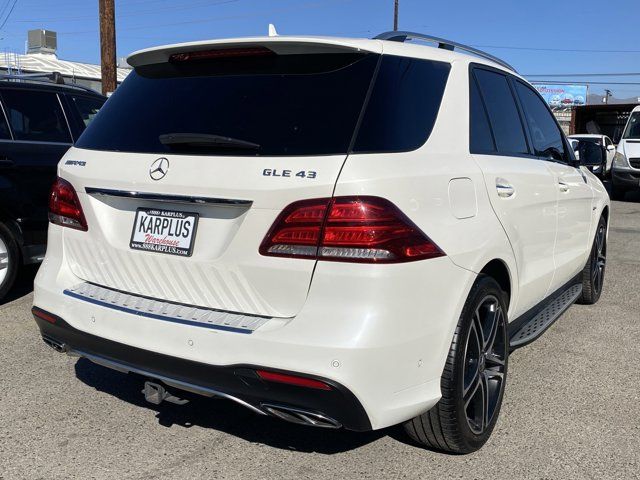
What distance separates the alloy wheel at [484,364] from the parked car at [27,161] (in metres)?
3.84

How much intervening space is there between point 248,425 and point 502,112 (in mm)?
2150

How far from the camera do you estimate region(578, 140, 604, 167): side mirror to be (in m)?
5.18

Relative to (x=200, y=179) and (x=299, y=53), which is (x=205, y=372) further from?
(x=299, y=53)

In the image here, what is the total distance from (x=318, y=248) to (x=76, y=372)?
2269mm

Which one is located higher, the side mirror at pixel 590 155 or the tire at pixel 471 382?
the side mirror at pixel 590 155

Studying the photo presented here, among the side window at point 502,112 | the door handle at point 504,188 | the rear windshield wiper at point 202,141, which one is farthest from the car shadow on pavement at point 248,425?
the side window at point 502,112

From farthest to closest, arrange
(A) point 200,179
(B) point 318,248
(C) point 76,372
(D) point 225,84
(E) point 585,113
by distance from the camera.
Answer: (E) point 585,113 → (C) point 76,372 → (D) point 225,84 → (A) point 200,179 → (B) point 318,248

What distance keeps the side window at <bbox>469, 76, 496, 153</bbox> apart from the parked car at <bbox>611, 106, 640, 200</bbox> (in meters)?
13.2

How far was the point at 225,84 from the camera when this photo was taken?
9.26 ft

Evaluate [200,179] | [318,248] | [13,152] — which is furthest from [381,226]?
[13,152]

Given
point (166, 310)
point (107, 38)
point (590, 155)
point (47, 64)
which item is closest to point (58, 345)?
point (166, 310)

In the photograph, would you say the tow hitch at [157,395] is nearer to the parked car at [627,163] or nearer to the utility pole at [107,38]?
the utility pole at [107,38]

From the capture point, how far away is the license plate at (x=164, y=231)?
102 inches

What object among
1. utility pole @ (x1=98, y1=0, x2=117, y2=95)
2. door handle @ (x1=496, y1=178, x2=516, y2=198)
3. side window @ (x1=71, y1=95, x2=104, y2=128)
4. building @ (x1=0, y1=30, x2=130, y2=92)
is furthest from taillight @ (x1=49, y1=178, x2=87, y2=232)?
building @ (x1=0, y1=30, x2=130, y2=92)
